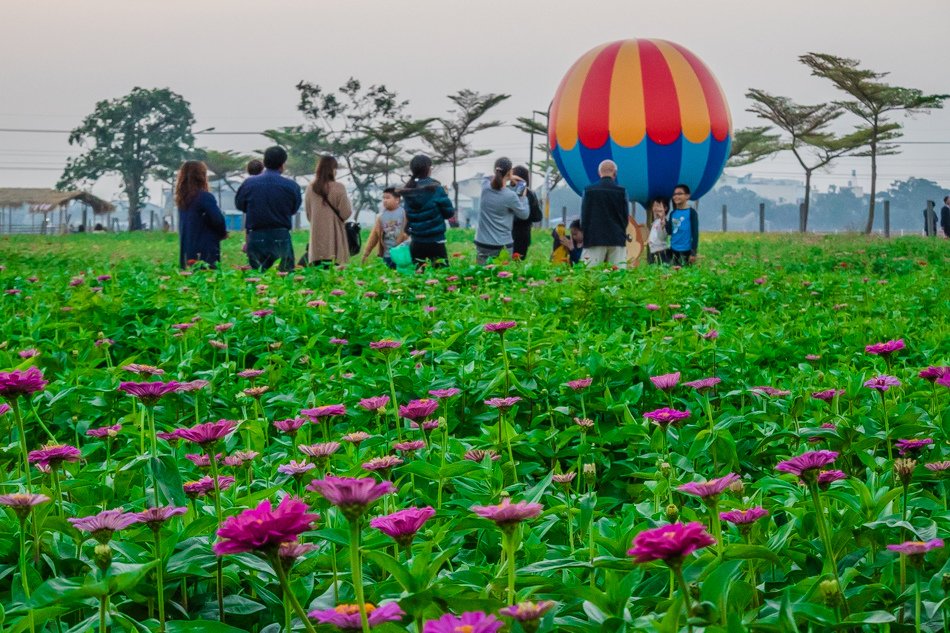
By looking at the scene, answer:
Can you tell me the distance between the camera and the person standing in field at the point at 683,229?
372 inches

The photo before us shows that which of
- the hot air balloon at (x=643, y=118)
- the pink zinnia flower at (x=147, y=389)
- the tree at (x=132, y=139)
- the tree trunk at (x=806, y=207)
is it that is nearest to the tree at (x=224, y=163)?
the tree at (x=132, y=139)

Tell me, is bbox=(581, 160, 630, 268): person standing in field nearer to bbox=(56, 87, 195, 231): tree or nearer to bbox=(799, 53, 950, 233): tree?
bbox=(799, 53, 950, 233): tree

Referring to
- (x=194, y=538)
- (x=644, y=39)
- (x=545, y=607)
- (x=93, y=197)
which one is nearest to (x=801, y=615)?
(x=545, y=607)

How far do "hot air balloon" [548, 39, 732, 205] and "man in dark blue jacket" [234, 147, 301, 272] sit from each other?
5573 millimetres

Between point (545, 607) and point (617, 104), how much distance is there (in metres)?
11.7

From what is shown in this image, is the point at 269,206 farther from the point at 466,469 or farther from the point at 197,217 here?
the point at 466,469

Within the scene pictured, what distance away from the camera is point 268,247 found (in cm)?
778

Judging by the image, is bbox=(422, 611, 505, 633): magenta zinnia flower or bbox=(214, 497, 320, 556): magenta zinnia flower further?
bbox=(214, 497, 320, 556): magenta zinnia flower

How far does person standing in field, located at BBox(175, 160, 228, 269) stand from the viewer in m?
7.48

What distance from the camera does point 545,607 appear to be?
0.89m

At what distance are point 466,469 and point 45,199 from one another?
205 ft

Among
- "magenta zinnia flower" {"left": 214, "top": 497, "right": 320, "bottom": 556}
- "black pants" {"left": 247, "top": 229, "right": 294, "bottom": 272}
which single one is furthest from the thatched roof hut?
"magenta zinnia flower" {"left": 214, "top": 497, "right": 320, "bottom": 556}

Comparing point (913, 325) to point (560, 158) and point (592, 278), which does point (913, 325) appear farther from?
point (560, 158)

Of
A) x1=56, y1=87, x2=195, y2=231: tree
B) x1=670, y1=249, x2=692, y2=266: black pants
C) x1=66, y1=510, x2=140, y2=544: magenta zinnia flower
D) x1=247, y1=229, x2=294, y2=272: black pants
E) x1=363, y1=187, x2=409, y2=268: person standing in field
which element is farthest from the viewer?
x1=56, y1=87, x2=195, y2=231: tree
